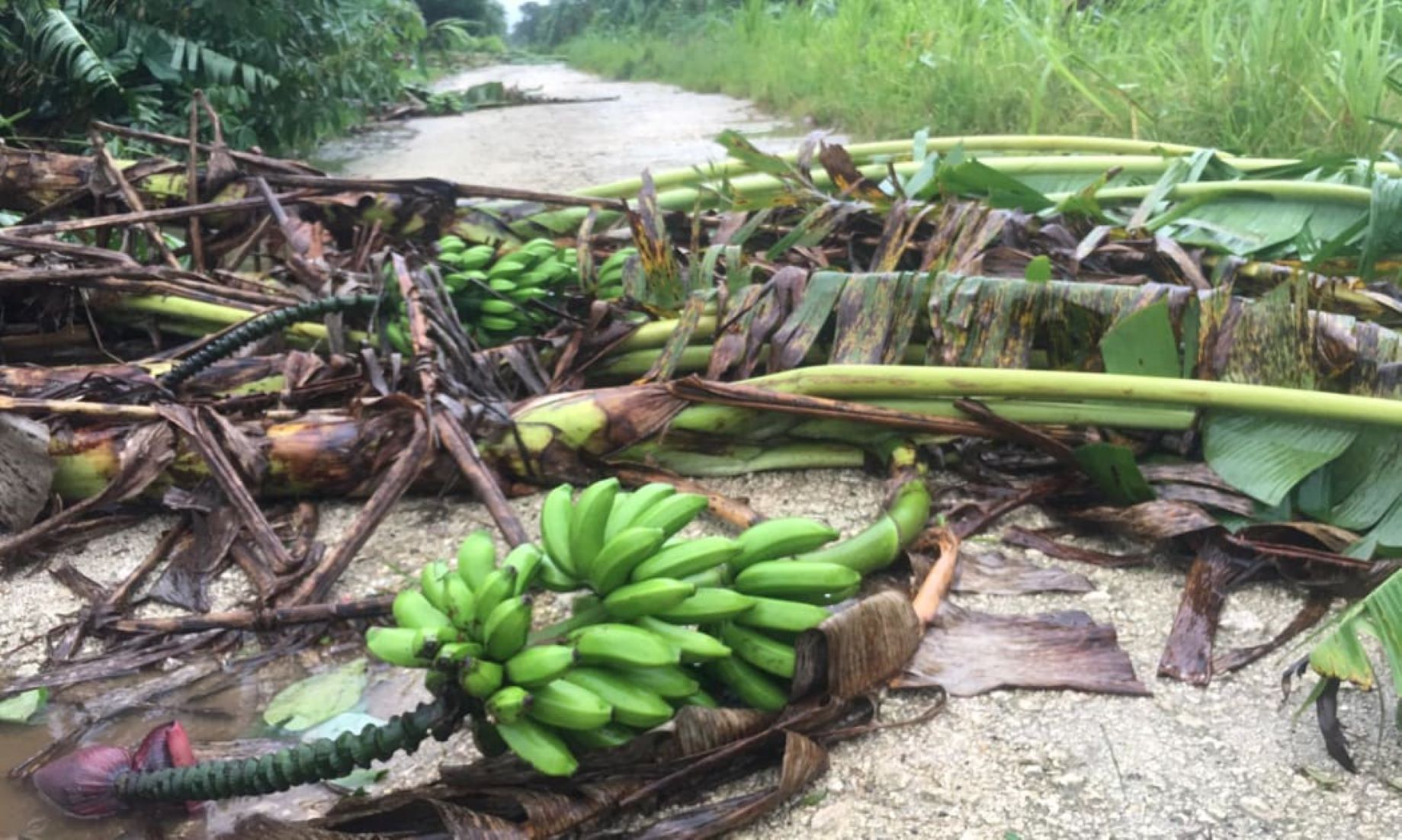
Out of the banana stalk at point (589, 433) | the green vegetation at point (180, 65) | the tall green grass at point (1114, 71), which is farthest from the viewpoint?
the green vegetation at point (180, 65)

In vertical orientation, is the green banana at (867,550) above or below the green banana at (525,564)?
below

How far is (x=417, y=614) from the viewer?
1.07 meters

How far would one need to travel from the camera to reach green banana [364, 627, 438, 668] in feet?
3.19

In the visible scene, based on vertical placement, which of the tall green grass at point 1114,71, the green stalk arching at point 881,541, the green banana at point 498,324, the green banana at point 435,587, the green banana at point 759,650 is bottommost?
the green stalk arching at point 881,541

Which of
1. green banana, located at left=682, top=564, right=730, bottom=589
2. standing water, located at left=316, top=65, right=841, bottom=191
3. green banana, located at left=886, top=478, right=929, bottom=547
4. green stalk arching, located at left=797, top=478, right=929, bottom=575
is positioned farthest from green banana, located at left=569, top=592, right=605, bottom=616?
standing water, located at left=316, top=65, right=841, bottom=191

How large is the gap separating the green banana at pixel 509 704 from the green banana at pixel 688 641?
5.9 inches

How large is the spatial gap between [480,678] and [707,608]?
0.24 meters

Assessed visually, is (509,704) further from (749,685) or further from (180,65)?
(180,65)

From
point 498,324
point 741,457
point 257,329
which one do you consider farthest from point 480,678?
point 498,324

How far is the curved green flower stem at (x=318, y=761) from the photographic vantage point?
99 cm

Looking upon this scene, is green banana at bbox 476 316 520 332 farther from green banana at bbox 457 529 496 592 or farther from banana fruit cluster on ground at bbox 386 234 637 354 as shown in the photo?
green banana at bbox 457 529 496 592

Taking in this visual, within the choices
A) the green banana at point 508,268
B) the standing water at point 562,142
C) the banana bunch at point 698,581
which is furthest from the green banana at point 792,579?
the standing water at point 562,142

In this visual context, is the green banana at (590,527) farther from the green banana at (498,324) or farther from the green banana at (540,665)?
the green banana at (498,324)

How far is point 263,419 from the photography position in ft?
6.13
